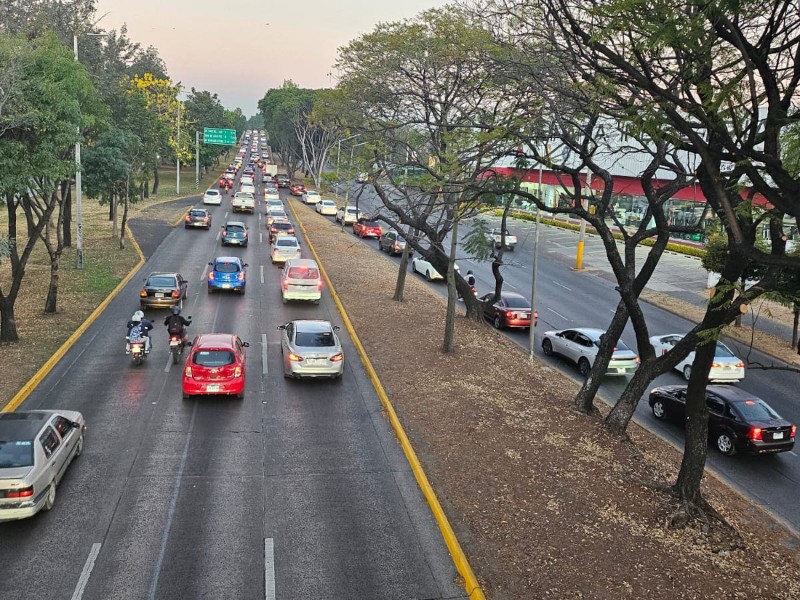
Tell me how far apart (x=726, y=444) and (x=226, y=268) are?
2020 centimetres

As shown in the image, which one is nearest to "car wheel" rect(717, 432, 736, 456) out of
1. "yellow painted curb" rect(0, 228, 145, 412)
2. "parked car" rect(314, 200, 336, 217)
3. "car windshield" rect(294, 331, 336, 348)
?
"car windshield" rect(294, 331, 336, 348)

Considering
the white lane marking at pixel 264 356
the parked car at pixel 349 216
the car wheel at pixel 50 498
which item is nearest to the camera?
the car wheel at pixel 50 498

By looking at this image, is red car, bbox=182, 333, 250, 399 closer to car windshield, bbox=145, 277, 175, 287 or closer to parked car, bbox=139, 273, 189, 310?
parked car, bbox=139, 273, 189, 310

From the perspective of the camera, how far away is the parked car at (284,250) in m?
36.1

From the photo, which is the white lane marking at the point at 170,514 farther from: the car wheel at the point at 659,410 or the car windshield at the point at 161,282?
the car wheel at the point at 659,410

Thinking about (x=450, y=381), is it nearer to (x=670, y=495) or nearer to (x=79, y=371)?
(x=670, y=495)

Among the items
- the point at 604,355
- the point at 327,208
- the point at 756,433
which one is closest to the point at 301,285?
the point at 604,355

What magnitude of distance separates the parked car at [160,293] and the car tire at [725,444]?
1872 centimetres

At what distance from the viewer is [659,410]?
18.2m

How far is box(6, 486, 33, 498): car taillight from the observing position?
9992 mm

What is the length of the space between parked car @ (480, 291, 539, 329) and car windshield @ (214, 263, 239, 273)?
10558mm

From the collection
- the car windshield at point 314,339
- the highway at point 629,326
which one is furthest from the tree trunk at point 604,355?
the car windshield at point 314,339

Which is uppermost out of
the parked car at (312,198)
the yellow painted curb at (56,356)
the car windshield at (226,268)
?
the parked car at (312,198)

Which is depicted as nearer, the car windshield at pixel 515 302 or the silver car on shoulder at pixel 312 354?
the silver car on shoulder at pixel 312 354
